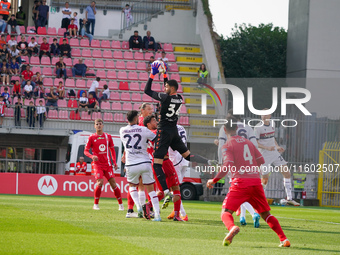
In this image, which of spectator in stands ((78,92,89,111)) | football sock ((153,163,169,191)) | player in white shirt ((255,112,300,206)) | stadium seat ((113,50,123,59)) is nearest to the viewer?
football sock ((153,163,169,191))

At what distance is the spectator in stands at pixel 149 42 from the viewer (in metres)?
35.4

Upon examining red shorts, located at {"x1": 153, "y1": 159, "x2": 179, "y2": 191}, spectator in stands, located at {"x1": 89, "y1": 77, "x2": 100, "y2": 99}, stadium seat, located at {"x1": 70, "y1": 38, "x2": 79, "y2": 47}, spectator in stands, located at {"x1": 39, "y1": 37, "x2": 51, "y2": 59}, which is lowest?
red shorts, located at {"x1": 153, "y1": 159, "x2": 179, "y2": 191}

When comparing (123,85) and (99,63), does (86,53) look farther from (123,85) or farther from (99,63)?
(123,85)

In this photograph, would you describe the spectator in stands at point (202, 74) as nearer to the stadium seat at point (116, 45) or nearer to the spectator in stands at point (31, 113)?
the stadium seat at point (116, 45)

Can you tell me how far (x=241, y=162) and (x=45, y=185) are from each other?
1634 centimetres

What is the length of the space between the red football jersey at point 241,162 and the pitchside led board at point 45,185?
15.3 meters

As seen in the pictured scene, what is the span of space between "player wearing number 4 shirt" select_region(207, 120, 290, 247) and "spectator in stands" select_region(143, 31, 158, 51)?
1049 inches

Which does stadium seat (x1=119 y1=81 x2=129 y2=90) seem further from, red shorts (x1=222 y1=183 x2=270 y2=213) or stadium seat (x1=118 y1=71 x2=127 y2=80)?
red shorts (x1=222 y1=183 x2=270 y2=213)

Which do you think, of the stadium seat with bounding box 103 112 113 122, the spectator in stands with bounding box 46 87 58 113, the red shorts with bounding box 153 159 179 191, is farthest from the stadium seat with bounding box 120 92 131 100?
the red shorts with bounding box 153 159 179 191

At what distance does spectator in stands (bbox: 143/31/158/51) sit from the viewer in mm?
35438

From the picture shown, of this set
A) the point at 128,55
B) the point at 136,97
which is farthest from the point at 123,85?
the point at 128,55

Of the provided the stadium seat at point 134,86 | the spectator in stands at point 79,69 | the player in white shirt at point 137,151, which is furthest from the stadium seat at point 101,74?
the player in white shirt at point 137,151

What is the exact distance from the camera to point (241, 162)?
902 centimetres

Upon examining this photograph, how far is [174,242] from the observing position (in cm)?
877
